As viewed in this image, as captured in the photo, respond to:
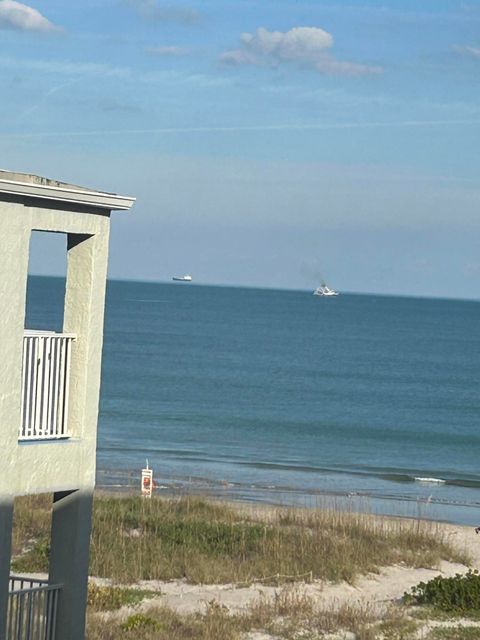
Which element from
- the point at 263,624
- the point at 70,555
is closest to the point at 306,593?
the point at 263,624

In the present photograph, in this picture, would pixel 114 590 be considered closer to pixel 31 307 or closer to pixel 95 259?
pixel 95 259

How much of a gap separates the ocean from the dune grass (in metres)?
4.73

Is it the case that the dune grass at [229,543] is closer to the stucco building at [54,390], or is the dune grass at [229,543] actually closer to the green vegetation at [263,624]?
the green vegetation at [263,624]

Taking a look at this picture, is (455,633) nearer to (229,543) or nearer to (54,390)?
(229,543)

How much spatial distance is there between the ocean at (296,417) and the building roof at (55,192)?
1669 cm

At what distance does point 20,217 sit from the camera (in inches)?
498

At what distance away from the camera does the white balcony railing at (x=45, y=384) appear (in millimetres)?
12953

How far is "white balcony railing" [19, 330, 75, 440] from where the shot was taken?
510 inches

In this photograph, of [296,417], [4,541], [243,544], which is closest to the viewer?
[4,541]

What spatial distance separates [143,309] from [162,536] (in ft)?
519

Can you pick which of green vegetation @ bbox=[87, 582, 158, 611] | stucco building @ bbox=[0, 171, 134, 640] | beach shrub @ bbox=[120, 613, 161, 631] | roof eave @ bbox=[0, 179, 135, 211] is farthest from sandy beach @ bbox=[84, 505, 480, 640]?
roof eave @ bbox=[0, 179, 135, 211]

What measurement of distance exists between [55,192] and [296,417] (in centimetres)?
4918

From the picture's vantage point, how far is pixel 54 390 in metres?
13.3

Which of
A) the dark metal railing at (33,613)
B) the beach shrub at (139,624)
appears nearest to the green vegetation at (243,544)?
the beach shrub at (139,624)
